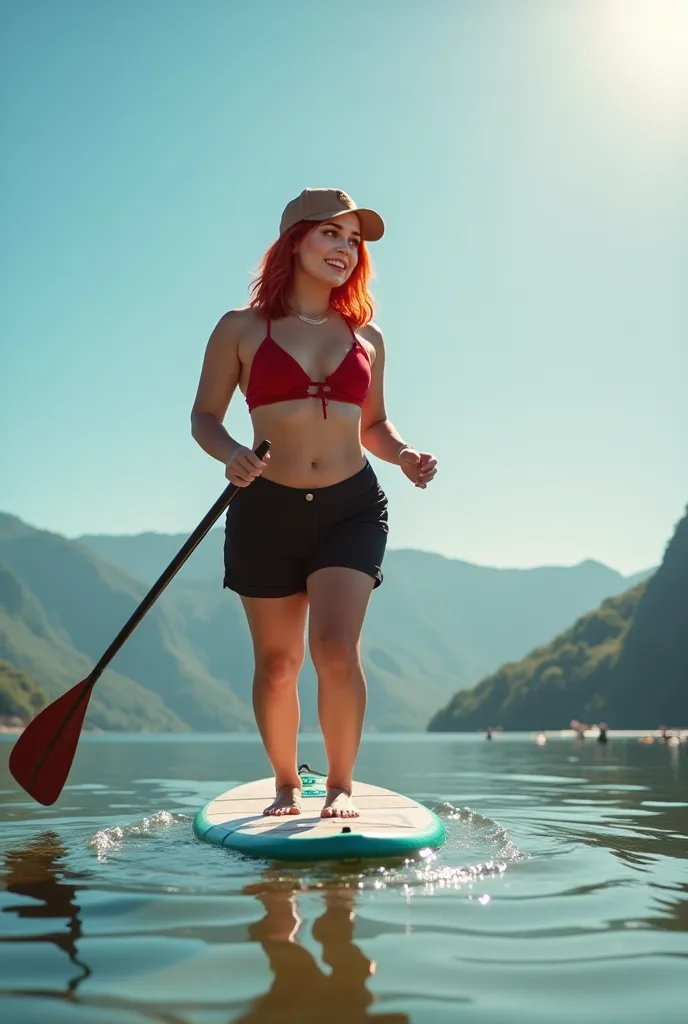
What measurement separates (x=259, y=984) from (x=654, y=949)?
1.18m

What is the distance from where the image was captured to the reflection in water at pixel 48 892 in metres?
2.96

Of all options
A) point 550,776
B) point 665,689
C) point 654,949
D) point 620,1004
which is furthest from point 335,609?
point 665,689

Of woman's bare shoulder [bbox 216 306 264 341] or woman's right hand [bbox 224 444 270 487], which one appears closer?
woman's right hand [bbox 224 444 270 487]

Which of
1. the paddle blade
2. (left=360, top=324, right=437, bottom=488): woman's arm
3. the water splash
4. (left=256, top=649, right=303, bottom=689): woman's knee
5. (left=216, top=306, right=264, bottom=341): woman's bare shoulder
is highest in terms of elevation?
(left=216, top=306, right=264, bottom=341): woman's bare shoulder

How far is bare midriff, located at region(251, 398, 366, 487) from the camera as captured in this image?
5266 millimetres

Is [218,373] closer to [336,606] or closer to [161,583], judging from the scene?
[161,583]

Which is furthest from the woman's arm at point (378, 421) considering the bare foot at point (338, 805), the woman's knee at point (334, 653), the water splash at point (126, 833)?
the water splash at point (126, 833)

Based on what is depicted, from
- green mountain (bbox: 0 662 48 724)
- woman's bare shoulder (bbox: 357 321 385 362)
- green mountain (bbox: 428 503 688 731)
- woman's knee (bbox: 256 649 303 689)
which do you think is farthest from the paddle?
green mountain (bbox: 0 662 48 724)

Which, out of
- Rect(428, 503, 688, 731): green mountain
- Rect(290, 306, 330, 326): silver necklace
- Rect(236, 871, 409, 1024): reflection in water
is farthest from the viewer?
Rect(428, 503, 688, 731): green mountain

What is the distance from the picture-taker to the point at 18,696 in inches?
Answer: 6058

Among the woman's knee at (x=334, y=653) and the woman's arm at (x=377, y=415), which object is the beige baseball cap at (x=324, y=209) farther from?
the woman's knee at (x=334, y=653)

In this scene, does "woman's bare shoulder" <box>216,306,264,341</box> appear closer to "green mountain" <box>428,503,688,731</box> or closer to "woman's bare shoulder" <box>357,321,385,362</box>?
"woman's bare shoulder" <box>357,321,385,362</box>

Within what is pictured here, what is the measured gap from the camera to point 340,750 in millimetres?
5082

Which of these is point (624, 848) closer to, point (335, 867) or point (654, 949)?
point (335, 867)
